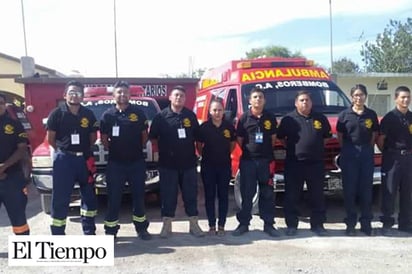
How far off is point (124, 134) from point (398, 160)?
11.3ft

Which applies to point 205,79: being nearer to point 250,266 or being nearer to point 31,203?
point 31,203

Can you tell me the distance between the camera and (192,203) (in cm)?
620

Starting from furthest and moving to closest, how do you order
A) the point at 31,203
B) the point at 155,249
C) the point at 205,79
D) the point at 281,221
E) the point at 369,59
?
the point at 369,59, the point at 205,79, the point at 31,203, the point at 281,221, the point at 155,249

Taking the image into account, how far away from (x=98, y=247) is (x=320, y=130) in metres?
3.01

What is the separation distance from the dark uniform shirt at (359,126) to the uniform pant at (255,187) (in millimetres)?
1060

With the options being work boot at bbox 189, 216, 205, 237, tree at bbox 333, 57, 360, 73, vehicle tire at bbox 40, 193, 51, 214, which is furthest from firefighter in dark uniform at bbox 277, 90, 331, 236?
tree at bbox 333, 57, 360, 73

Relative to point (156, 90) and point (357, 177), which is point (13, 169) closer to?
point (357, 177)

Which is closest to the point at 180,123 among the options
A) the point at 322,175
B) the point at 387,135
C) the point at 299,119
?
the point at 299,119

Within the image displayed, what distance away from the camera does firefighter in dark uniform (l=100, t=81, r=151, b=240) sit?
5.86m

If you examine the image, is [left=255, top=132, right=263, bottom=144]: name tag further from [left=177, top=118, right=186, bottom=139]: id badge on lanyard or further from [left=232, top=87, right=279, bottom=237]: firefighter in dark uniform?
[left=177, top=118, right=186, bottom=139]: id badge on lanyard

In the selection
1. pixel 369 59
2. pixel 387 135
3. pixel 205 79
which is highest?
pixel 369 59

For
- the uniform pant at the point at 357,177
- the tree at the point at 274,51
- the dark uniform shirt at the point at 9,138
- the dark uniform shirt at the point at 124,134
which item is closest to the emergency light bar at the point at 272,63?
the uniform pant at the point at 357,177

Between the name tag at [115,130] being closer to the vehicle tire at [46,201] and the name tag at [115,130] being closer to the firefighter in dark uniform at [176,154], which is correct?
the firefighter in dark uniform at [176,154]

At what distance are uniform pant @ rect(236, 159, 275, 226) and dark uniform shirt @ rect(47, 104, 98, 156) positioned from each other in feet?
6.60
